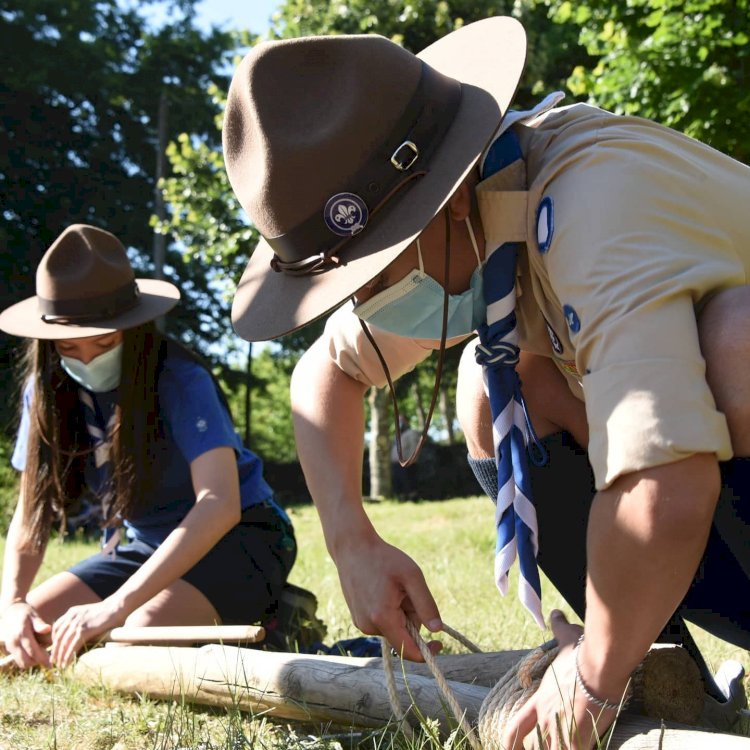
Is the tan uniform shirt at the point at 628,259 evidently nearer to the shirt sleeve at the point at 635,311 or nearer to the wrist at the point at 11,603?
the shirt sleeve at the point at 635,311

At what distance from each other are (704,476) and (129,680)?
205 centimetres

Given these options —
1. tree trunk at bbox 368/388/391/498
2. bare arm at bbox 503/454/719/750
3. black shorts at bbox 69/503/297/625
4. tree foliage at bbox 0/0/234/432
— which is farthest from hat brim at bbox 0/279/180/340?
tree foliage at bbox 0/0/234/432

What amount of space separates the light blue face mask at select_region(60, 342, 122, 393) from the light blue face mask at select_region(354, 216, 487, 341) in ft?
6.92

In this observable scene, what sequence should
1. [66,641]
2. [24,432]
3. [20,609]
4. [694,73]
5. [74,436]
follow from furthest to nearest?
[694,73], [24,432], [74,436], [20,609], [66,641]

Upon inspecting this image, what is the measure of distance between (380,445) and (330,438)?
49.6 feet

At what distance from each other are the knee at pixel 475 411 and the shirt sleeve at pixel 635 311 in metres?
0.70

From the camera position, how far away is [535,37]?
48.8ft

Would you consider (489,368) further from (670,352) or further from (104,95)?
(104,95)

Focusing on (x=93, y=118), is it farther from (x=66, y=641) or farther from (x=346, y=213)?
(x=346, y=213)

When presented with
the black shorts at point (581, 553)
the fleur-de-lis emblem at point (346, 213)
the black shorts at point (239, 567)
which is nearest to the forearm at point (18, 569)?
the black shorts at point (239, 567)

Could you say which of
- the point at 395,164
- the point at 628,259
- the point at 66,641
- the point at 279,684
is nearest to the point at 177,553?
the point at 66,641

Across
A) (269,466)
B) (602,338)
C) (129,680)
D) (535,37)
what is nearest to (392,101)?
(602,338)

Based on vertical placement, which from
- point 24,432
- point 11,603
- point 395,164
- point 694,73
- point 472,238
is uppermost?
point 694,73

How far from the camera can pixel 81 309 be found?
384 cm
